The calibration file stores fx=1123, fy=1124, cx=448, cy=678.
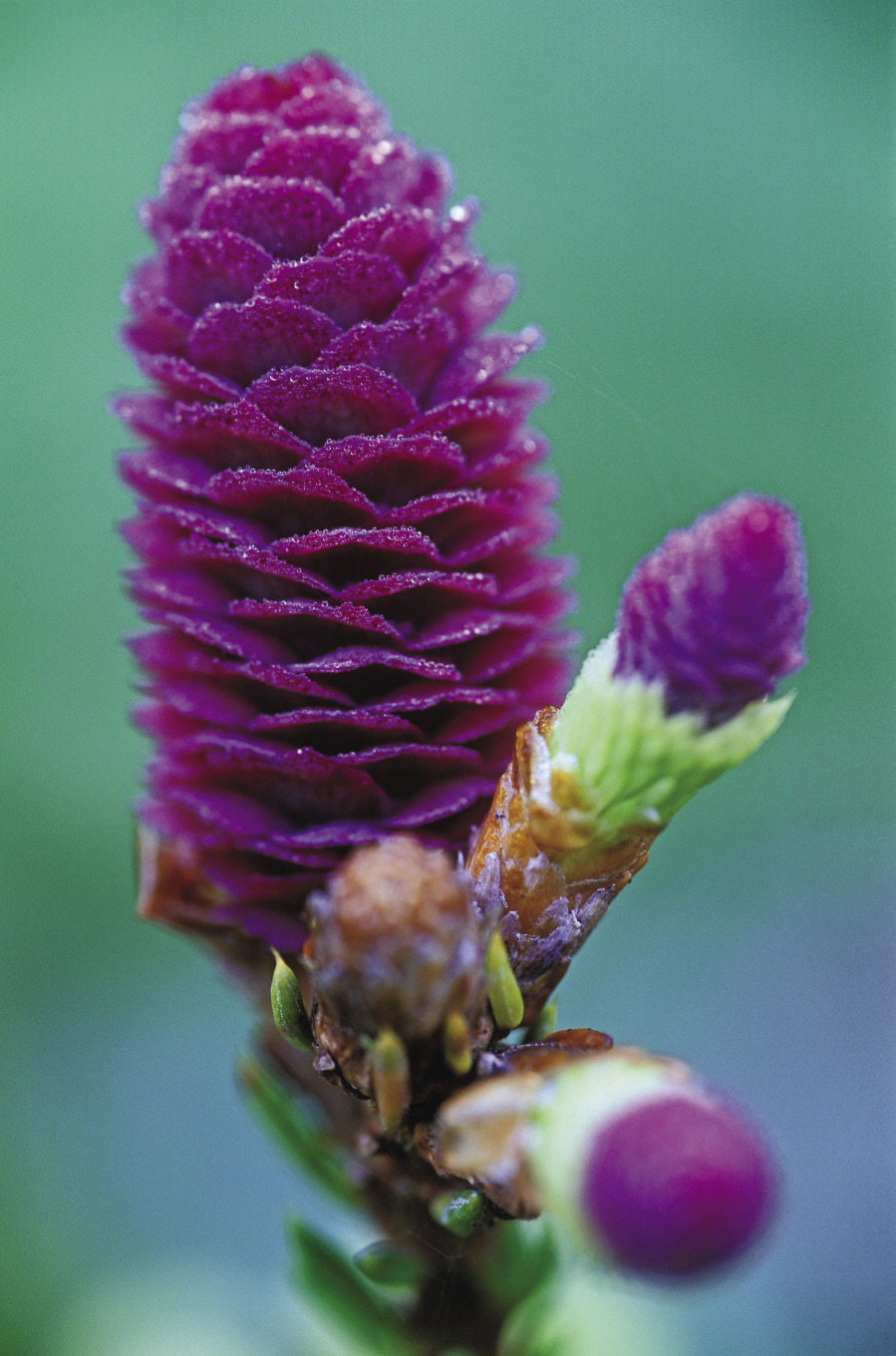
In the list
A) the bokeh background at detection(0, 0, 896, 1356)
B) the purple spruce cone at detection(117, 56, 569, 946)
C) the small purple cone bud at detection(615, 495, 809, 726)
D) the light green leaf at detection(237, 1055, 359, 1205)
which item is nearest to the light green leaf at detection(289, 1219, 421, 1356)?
the light green leaf at detection(237, 1055, 359, 1205)

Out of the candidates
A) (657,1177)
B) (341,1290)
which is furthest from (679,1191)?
(341,1290)

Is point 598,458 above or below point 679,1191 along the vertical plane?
above

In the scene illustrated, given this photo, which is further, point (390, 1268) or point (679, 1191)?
point (390, 1268)

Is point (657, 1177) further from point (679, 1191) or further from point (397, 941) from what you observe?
point (397, 941)

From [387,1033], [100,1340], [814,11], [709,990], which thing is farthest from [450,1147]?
[814,11]

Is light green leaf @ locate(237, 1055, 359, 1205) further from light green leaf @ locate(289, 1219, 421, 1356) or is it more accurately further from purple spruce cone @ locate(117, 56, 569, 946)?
purple spruce cone @ locate(117, 56, 569, 946)

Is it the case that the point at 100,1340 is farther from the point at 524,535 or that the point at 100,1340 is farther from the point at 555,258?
the point at 555,258

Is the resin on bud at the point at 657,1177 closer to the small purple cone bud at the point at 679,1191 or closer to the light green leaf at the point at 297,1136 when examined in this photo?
the small purple cone bud at the point at 679,1191

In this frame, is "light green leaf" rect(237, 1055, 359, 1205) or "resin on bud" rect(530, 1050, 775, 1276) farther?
"light green leaf" rect(237, 1055, 359, 1205)
